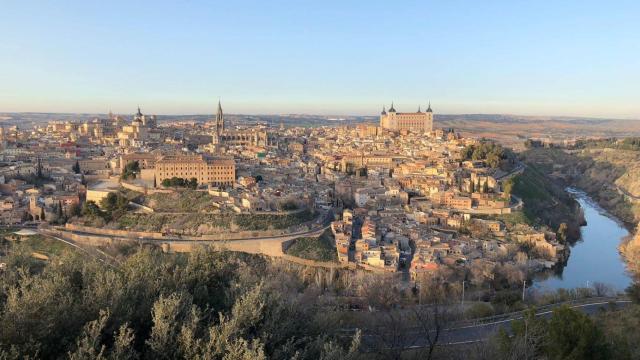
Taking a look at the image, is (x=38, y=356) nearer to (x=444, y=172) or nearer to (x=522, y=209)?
(x=522, y=209)

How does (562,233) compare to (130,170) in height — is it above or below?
below

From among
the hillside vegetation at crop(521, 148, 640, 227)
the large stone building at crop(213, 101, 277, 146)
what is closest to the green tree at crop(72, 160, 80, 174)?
the large stone building at crop(213, 101, 277, 146)

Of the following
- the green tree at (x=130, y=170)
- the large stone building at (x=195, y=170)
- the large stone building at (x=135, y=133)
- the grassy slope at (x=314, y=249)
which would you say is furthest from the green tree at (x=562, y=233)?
the large stone building at (x=135, y=133)

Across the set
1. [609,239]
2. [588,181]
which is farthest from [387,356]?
[588,181]

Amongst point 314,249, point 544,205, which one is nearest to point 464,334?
point 314,249

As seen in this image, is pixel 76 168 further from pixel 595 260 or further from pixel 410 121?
pixel 410 121

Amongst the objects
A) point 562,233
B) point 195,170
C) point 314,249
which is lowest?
point 562,233
